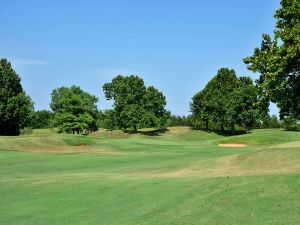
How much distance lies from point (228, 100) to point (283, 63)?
178 ft

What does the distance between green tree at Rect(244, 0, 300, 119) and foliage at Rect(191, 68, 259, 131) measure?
4736 centimetres

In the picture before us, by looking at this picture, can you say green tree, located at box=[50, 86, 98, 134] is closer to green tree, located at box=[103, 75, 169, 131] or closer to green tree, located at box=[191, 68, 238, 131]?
green tree, located at box=[103, 75, 169, 131]

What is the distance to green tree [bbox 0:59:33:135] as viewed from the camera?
2744 inches

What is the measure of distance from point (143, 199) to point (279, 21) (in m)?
17.6

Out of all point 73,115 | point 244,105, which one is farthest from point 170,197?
point 73,115

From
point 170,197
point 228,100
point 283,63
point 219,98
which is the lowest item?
point 170,197

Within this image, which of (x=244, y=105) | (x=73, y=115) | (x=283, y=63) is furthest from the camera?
(x=73, y=115)

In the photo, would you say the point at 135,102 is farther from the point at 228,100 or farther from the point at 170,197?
the point at 170,197

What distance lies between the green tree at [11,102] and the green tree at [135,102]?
731 inches

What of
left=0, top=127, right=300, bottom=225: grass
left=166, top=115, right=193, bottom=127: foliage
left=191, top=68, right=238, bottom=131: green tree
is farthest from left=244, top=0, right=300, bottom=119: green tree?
left=166, top=115, right=193, bottom=127: foliage

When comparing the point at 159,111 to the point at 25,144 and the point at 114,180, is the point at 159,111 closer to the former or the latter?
the point at 25,144

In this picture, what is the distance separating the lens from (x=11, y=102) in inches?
2756

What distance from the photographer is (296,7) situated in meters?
24.2

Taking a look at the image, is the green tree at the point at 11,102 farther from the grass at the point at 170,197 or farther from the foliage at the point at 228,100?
the grass at the point at 170,197
